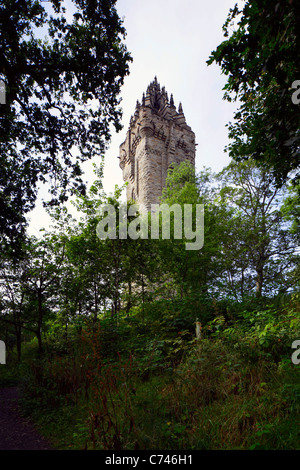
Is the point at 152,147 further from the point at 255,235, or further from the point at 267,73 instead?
the point at 267,73

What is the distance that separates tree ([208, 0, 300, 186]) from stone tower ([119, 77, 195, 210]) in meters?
19.8

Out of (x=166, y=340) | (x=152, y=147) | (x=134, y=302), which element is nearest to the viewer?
(x=166, y=340)

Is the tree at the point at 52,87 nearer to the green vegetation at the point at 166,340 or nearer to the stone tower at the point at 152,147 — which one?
the green vegetation at the point at 166,340

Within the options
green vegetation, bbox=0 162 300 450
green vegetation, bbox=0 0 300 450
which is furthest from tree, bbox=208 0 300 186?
green vegetation, bbox=0 162 300 450

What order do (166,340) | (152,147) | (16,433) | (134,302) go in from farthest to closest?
(152,147) → (134,302) → (166,340) → (16,433)

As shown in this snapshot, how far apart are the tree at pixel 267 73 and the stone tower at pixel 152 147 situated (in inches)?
780

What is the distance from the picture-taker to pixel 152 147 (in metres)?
28.5

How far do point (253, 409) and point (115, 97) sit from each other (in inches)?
319

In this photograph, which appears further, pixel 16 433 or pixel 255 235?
pixel 255 235

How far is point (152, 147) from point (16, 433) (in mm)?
28467

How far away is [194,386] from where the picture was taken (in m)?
3.82

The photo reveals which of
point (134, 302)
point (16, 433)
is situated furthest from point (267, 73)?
point (134, 302)

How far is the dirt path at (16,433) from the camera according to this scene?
11.0 ft
